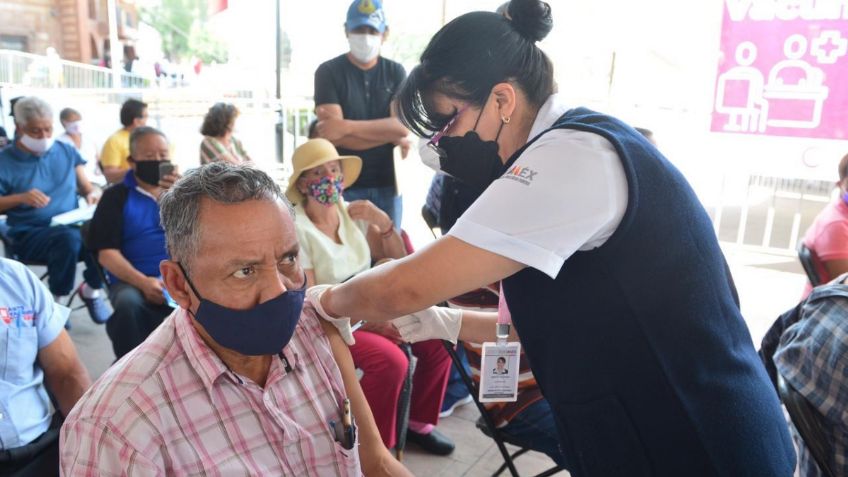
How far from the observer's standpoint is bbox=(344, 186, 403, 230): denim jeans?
3652 millimetres

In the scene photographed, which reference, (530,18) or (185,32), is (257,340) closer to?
(530,18)

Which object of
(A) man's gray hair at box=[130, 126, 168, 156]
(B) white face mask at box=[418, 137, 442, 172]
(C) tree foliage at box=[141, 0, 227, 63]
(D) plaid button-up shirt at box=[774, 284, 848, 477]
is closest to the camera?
(B) white face mask at box=[418, 137, 442, 172]

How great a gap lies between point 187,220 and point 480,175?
24.4 inches

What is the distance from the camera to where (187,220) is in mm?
1327

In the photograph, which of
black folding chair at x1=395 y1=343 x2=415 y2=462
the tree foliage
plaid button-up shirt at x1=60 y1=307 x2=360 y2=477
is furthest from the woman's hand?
the tree foliage

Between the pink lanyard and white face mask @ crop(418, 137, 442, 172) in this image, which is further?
the pink lanyard

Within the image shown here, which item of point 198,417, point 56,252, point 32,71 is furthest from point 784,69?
point 32,71

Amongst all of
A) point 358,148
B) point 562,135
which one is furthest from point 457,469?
point 562,135

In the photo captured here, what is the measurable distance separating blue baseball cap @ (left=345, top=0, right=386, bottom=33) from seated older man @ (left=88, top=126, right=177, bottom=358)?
126cm

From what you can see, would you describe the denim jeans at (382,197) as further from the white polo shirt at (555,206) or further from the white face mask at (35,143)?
the white polo shirt at (555,206)

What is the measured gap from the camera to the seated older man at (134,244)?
3.03 metres

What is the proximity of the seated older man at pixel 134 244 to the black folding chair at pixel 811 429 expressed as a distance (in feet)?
8.79

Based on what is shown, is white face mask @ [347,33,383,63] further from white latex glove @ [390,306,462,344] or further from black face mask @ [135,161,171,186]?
white latex glove @ [390,306,462,344]

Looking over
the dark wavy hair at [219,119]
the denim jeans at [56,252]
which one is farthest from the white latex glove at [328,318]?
the dark wavy hair at [219,119]
